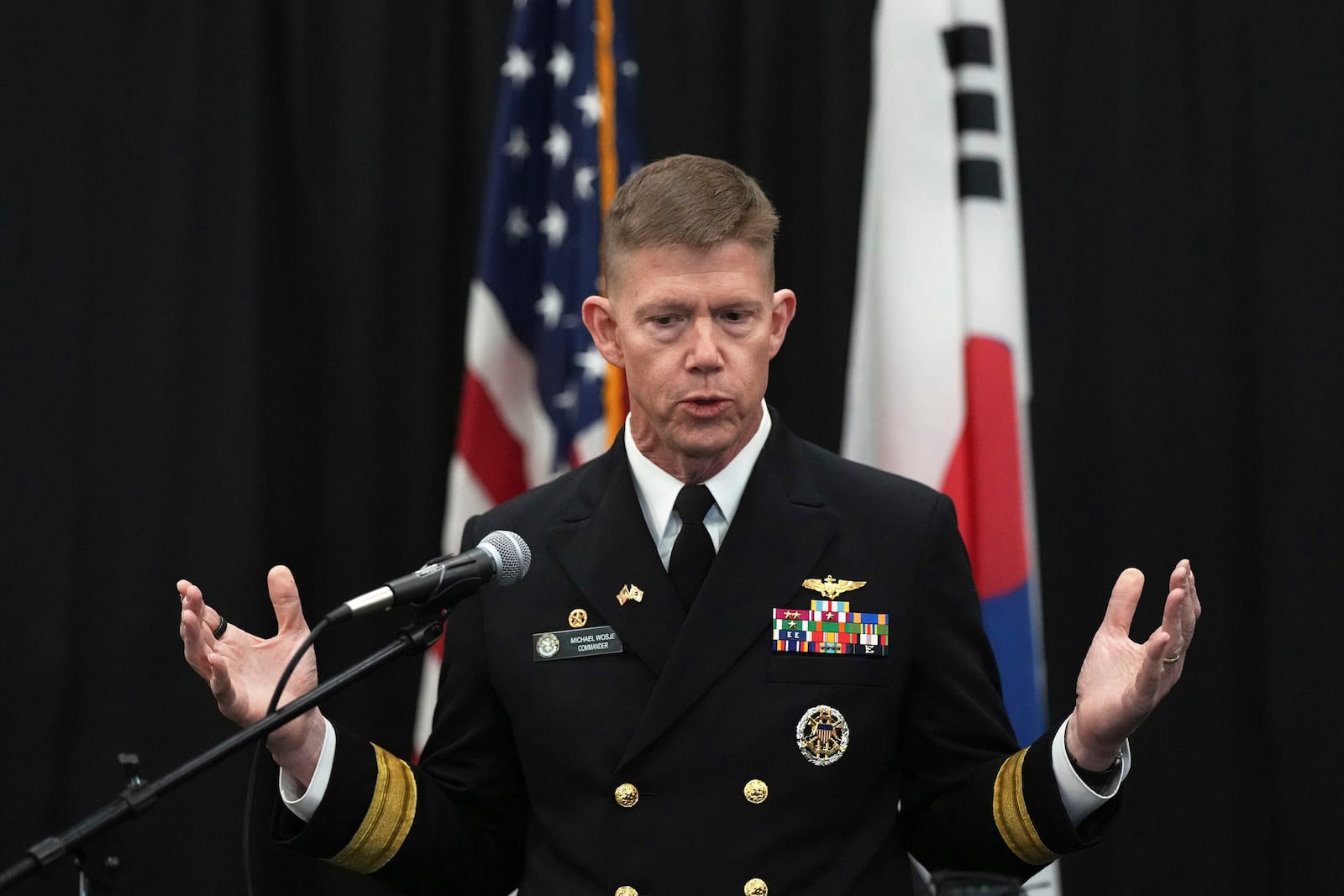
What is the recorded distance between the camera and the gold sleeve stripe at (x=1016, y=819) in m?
2.04

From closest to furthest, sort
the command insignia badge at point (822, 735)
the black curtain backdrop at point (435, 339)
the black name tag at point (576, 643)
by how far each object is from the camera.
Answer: the command insignia badge at point (822, 735) → the black name tag at point (576, 643) → the black curtain backdrop at point (435, 339)

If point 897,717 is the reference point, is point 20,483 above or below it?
above

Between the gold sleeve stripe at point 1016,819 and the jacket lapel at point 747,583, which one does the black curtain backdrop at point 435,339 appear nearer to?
the jacket lapel at point 747,583

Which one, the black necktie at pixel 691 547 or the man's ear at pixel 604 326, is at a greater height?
the man's ear at pixel 604 326

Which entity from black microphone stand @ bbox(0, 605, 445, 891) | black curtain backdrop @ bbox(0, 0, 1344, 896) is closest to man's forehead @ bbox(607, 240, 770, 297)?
black microphone stand @ bbox(0, 605, 445, 891)

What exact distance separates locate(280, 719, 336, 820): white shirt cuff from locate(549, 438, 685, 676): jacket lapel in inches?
18.3

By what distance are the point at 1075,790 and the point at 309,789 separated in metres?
1.10

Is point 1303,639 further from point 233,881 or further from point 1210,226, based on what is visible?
point 233,881

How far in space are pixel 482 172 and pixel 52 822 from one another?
193cm

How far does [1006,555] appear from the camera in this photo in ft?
10.3

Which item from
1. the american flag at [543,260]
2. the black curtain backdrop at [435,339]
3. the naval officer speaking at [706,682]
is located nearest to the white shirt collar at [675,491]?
the naval officer speaking at [706,682]

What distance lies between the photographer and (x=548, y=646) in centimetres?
221

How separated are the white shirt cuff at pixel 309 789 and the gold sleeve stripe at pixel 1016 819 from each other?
992 mm

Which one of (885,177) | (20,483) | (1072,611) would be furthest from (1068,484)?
(20,483)
